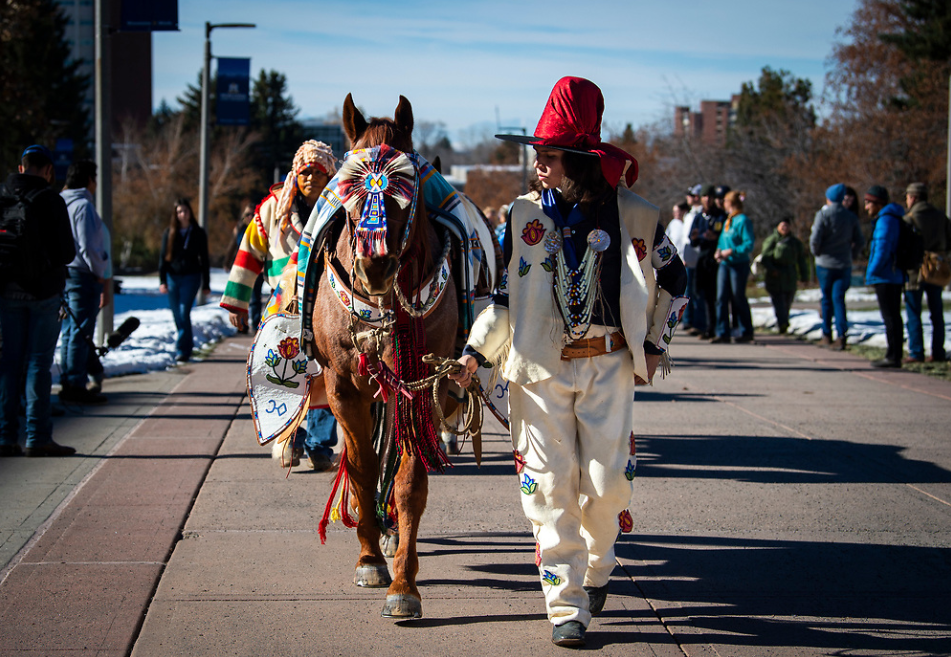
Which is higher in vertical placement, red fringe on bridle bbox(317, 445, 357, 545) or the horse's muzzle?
the horse's muzzle

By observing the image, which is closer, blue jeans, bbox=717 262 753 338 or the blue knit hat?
the blue knit hat

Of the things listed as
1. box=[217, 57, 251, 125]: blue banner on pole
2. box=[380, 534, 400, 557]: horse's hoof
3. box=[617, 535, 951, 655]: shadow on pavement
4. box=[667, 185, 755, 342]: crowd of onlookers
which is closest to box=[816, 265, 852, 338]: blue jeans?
box=[667, 185, 755, 342]: crowd of onlookers

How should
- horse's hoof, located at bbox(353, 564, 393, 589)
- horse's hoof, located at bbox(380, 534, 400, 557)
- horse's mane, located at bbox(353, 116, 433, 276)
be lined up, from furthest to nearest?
horse's hoof, located at bbox(380, 534, 400, 557), horse's hoof, located at bbox(353, 564, 393, 589), horse's mane, located at bbox(353, 116, 433, 276)

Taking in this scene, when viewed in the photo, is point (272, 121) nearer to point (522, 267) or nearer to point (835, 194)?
point (835, 194)

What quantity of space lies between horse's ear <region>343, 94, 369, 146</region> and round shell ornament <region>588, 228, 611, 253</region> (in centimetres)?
131

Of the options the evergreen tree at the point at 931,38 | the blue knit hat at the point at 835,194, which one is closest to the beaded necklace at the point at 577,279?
the blue knit hat at the point at 835,194

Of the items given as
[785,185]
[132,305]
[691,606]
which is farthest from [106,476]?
[785,185]

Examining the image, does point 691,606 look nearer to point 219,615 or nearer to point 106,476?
point 219,615

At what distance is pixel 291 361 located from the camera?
531 centimetres

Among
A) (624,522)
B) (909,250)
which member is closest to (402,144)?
(624,522)

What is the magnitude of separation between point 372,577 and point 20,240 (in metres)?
3.76

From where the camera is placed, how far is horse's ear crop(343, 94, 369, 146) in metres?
4.25

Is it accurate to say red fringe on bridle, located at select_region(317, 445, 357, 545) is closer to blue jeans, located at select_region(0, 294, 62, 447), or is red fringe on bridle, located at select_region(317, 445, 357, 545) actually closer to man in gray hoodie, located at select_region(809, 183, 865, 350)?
blue jeans, located at select_region(0, 294, 62, 447)

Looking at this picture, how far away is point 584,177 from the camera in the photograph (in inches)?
144
